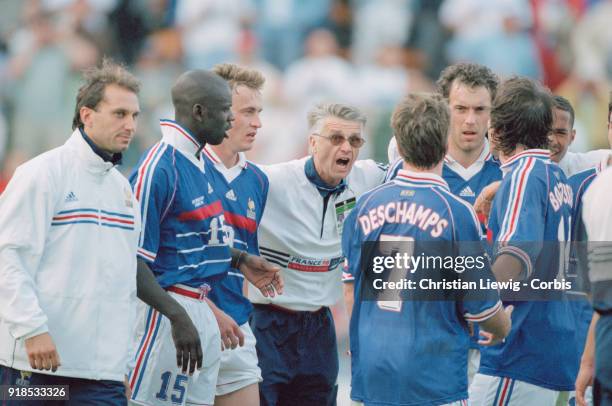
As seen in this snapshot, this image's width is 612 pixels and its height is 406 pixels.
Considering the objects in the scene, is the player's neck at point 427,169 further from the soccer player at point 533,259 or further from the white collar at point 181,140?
the white collar at point 181,140

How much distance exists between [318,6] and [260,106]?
8.47 m

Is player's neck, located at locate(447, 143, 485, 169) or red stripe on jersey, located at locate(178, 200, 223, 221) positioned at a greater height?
player's neck, located at locate(447, 143, 485, 169)

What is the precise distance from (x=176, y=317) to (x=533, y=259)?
1.88 metres

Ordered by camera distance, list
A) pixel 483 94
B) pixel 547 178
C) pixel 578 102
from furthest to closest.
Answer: pixel 578 102 < pixel 483 94 < pixel 547 178

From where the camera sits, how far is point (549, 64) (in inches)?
598

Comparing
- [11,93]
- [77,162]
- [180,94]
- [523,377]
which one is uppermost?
[11,93]

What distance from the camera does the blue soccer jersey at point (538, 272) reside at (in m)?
5.83

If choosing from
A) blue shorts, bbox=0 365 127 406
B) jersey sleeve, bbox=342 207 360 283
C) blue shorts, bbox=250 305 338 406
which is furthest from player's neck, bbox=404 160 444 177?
blue shorts, bbox=250 305 338 406

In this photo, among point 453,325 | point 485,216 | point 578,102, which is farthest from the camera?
point 578,102

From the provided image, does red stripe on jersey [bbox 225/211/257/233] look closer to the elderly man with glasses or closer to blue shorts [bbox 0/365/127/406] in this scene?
the elderly man with glasses

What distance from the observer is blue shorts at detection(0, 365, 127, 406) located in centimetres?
528

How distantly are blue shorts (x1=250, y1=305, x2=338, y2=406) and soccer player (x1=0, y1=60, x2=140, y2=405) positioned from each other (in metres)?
1.57

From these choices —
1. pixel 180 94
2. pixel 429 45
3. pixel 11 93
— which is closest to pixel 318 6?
pixel 429 45

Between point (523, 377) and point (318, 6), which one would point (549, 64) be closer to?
point (318, 6)
